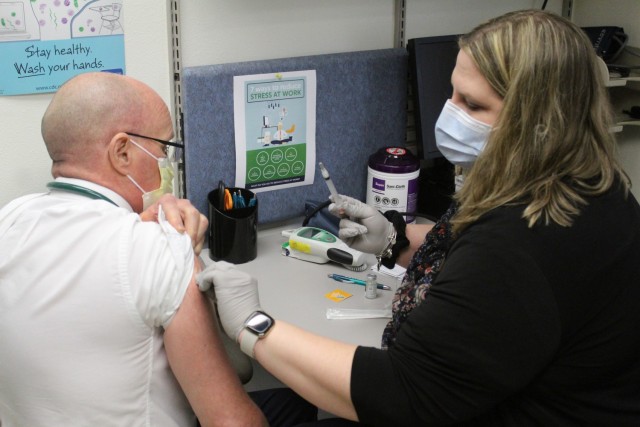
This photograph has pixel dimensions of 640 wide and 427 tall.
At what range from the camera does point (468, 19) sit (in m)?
2.00

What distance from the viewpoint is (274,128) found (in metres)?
1.69

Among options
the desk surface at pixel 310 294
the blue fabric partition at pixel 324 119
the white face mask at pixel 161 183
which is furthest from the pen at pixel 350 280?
the white face mask at pixel 161 183

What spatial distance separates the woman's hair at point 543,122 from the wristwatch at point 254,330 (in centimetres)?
31

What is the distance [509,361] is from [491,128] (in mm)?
353

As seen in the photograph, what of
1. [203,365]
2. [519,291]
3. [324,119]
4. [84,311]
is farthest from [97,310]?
[324,119]

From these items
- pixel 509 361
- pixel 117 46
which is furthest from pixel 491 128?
pixel 117 46

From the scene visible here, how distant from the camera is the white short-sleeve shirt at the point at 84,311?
96 cm

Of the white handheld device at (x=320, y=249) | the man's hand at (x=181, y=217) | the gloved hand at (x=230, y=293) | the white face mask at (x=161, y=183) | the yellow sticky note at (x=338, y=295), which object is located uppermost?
the white face mask at (x=161, y=183)

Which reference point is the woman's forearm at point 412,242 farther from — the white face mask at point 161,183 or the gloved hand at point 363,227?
the white face mask at point 161,183

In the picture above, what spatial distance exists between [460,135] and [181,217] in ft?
1.60

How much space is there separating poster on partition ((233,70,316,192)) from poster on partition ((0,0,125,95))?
0.29 metres

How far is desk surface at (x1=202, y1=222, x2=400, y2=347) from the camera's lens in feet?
4.34

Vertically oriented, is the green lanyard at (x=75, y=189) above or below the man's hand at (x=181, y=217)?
above

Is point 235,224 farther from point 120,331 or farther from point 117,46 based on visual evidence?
point 120,331
